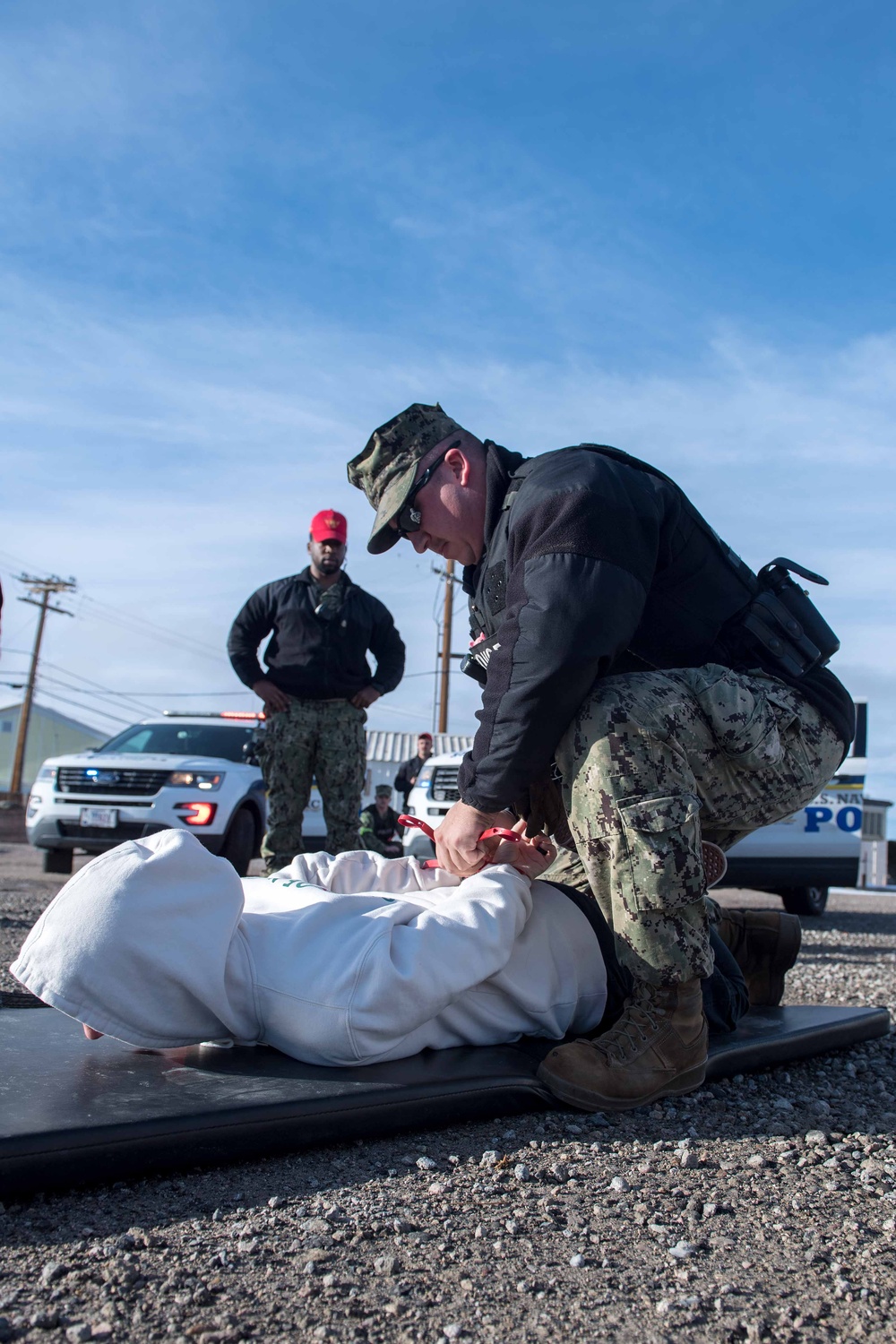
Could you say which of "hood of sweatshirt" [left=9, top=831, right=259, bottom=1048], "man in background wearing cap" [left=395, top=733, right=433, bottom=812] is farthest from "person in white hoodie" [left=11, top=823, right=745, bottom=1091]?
"man in background wearing cap" [left=395, top=733, right=433, bottom=812]

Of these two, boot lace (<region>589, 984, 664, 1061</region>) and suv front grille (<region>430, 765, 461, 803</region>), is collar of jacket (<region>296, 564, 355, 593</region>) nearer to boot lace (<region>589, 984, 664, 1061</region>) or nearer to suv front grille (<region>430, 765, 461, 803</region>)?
suv front grille (<region>430, 765, 461, 803</region>)

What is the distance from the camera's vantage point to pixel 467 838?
2.44 metres

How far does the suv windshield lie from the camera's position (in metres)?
9.35

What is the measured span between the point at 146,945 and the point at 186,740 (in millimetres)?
7850

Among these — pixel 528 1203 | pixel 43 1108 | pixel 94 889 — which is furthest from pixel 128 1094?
pixel 528 1203

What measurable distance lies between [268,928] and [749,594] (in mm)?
1398

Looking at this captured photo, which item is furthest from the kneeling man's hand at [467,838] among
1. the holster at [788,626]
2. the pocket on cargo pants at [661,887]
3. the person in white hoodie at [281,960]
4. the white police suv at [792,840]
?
the white police suv at [792,840]

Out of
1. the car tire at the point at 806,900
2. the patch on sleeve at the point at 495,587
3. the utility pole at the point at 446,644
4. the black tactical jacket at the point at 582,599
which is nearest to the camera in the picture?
the black tactical jacket at the point at 582,599

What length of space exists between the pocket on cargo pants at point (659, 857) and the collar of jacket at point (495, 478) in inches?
32.3

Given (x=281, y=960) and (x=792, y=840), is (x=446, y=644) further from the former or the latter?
(x=281, y=960)

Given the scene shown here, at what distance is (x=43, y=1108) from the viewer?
1.70 m

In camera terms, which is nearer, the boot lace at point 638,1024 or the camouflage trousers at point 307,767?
the boot lace at point 638,1024

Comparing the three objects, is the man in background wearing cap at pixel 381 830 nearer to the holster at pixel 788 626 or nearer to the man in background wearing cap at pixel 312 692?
the man in background wearing cap at pixel 312 692

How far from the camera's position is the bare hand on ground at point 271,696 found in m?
6.03
